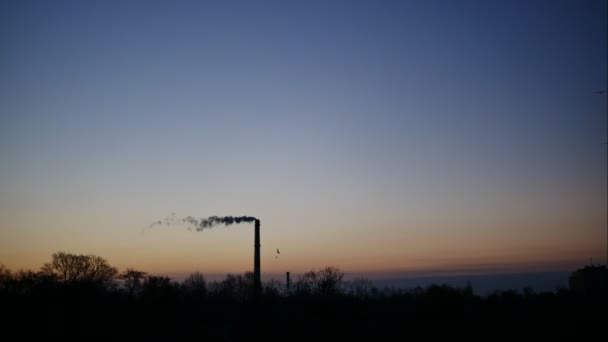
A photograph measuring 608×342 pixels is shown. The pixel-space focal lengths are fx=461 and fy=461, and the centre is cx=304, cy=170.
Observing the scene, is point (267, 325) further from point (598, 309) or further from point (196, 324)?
point (598, 309)

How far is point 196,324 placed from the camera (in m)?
37.8

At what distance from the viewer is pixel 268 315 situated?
124ft

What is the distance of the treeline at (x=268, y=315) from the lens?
32.6 metres

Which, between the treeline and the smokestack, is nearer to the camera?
the treeline

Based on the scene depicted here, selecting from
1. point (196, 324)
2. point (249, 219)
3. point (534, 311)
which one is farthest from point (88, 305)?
point (534, 311)

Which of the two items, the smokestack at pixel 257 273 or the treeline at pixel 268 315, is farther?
the smokestack at pixel 257 273

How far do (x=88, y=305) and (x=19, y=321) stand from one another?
5.13 metres

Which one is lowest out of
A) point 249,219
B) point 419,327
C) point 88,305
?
point 419,327

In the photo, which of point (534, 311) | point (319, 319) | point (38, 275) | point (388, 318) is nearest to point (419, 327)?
point (388, 318)

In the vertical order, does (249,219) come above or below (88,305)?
above

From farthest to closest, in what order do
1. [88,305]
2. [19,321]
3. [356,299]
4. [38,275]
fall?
[38,275] → [356,299] → [88,305] → [19,321]

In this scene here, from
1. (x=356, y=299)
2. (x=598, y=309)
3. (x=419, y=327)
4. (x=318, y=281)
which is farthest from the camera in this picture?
(x=318, y=281)

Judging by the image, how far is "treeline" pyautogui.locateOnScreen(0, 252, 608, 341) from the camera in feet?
107

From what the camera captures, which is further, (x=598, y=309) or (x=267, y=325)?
(x=598, y=309)
